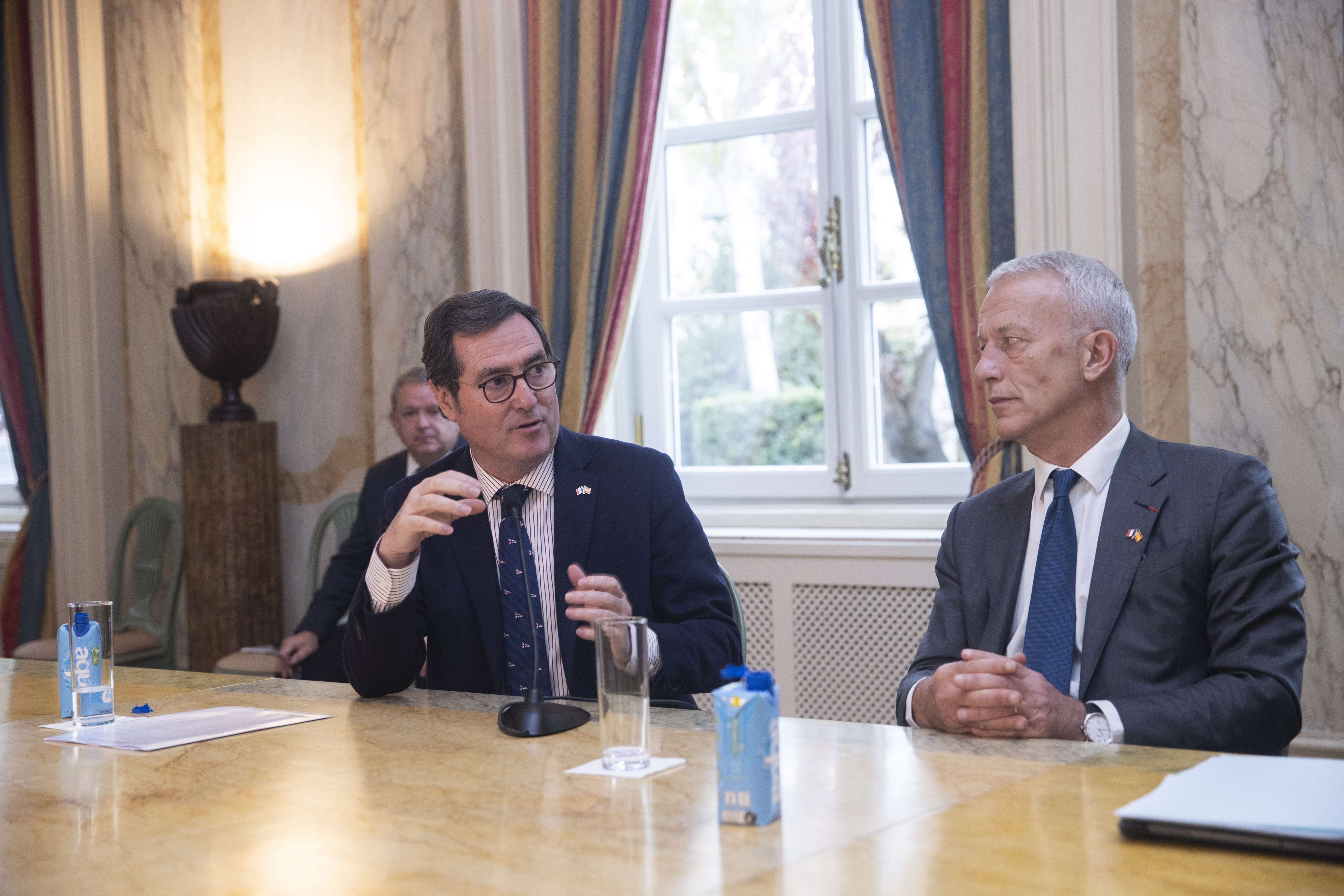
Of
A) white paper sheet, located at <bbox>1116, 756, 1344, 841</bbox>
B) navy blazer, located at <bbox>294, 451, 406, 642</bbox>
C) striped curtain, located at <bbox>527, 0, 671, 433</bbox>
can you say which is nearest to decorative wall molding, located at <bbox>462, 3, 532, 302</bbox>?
striped curtain, located at <bbox>527, 0, 671, 433</bbox>

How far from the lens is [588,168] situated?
13.1 ft

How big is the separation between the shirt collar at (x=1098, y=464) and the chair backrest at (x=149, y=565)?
11.6ft

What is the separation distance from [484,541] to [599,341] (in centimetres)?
183

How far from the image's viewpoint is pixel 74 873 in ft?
3.76

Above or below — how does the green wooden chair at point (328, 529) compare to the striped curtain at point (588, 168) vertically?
below

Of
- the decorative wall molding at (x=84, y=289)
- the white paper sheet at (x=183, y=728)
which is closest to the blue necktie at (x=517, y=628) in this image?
the white paper sheet at (x=183, y=728)

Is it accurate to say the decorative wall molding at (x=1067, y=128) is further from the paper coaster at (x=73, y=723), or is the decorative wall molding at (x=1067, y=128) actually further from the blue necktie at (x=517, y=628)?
the paper coaster at (x=73, y=723)

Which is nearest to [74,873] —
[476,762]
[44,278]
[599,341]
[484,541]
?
[476,762]

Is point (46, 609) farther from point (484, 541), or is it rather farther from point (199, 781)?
point (199, 781)

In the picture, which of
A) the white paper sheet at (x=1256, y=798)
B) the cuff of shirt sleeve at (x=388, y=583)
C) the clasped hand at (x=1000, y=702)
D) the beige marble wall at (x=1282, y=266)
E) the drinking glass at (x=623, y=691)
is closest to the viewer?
the white paper sheet at (x=1256, y=798)

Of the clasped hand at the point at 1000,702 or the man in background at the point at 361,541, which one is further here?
the man in background at the point at 361,541

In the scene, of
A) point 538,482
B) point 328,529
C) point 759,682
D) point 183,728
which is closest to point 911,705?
point 759,682

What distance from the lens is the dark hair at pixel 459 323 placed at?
2.25 meters

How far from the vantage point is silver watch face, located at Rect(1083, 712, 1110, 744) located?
5.41 ft
